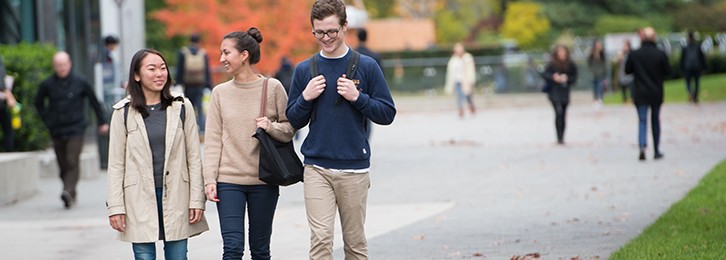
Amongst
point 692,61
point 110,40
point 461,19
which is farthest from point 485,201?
point 461,19

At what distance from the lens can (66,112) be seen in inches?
523

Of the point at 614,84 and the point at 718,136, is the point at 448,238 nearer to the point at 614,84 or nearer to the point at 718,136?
the point at 718,136

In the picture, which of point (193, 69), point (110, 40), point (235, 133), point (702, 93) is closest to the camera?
point (235, 133)

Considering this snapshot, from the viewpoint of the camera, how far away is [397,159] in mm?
18500

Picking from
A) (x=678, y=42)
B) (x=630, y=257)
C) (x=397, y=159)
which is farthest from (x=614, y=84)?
(x=630, y=257)

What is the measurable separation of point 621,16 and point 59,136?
5946 cm

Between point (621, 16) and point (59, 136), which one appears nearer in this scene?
point (59, 136)

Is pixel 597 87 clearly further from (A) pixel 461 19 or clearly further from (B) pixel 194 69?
(A) pixel 461 19

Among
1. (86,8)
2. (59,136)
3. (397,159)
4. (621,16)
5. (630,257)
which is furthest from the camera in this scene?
(621,16)

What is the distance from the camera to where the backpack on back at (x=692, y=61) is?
99.9 ft

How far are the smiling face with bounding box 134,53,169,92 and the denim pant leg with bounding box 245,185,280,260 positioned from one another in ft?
2.43

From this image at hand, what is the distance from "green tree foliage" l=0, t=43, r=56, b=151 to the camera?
1730 centimetres

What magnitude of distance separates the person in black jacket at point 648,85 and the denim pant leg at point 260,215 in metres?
9.88

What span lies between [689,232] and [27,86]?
1065 centimetres
